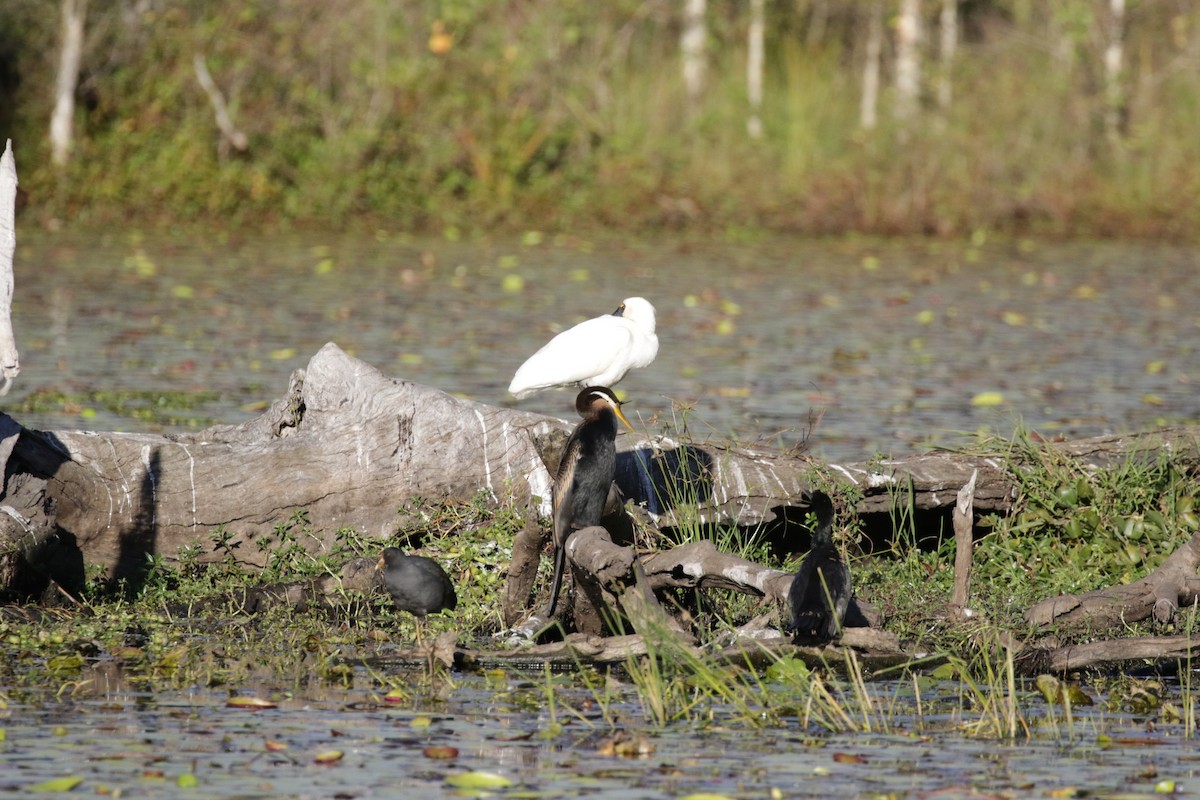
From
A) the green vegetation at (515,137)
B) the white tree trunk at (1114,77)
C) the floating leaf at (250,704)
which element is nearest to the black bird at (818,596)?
the floating leaf at (250,704)

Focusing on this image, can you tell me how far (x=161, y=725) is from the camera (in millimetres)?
4711

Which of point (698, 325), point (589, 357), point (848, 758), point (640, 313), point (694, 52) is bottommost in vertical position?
point (848, 758)

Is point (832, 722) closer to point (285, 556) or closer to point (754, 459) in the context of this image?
point (754, 459)

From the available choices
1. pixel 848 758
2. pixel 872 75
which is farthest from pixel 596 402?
pixel 872 75

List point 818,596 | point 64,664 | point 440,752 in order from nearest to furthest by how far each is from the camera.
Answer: point 440,752 → point 818,596 → point 64,664

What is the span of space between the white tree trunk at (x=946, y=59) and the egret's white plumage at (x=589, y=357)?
17.4m

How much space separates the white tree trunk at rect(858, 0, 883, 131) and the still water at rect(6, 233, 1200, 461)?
4282 mm

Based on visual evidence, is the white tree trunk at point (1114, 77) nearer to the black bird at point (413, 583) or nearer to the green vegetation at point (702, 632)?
the green vegetation at point (702, 632)

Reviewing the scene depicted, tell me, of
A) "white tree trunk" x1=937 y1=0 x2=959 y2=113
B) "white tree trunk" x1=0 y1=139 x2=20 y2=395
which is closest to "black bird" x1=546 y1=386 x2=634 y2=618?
"white tree trunk" x1=0 y1=139 x2=20 y2=395

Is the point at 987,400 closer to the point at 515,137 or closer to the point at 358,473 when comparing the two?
the point at 358,473

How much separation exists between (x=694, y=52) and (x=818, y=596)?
19.7m

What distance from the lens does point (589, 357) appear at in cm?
611

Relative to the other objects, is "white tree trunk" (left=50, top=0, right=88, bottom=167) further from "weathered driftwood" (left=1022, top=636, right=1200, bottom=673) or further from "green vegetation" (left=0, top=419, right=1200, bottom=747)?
"weathered driftwood" (left=1022, top=636, right=1200, bottom=673)

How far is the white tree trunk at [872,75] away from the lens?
972 inches
